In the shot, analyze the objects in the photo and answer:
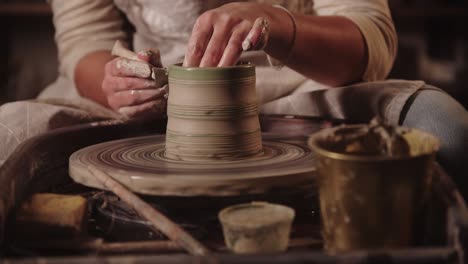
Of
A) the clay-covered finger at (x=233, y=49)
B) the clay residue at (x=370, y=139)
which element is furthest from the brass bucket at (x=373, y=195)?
the clay-covered finger at (x=233, y=49)

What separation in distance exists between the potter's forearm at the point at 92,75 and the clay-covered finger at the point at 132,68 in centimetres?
32

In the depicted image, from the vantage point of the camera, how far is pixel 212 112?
2.89 feet

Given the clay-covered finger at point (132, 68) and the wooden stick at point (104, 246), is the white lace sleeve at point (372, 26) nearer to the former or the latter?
the clay-covered finger at point (132, 68)

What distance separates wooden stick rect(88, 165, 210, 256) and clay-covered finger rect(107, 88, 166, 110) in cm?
26

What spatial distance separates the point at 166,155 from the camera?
939mm

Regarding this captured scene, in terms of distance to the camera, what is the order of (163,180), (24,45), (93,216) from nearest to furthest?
(163,180) → (93,216) → (24,45)

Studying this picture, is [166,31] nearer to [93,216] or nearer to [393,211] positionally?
[93,216]

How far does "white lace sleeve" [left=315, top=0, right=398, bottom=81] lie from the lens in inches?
53.3

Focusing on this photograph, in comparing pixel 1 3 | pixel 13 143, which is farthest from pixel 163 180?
pixel 1 3

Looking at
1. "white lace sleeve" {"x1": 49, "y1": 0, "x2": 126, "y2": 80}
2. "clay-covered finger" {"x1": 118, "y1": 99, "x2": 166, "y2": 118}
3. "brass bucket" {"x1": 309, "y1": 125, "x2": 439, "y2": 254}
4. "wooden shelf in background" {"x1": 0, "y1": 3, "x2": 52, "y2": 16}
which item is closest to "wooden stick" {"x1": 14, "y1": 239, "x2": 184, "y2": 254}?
"brass bucket" {"x1": 309, "y1": 125, "x2": 439, "y2": 254}

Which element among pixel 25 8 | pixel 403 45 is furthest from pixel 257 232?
pixel 403 45

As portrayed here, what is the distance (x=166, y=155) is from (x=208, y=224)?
162 mm

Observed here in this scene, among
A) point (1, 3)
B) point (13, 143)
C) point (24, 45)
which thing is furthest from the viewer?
point (24, 45)

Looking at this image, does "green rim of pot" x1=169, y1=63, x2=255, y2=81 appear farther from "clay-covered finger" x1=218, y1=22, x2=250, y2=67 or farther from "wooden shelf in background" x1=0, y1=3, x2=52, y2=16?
"wooden shelf in background" x1=0, y1=3, x2=52, y2=16
